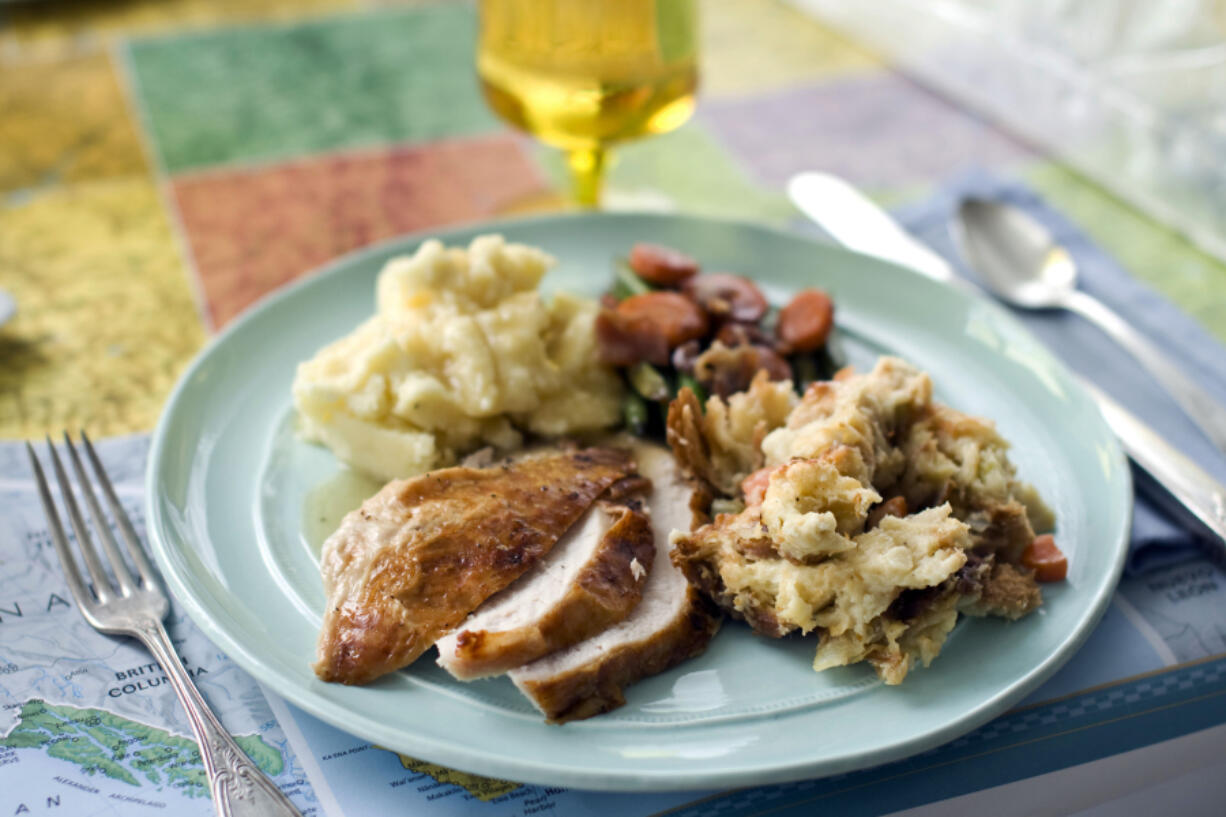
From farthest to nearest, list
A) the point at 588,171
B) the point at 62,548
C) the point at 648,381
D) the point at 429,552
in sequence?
1. the point at 588,171
2. the point at 648,381
3. the point at 62,548
4. the point at 429,552

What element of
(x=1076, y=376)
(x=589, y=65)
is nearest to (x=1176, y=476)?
(x=1076, y=376)

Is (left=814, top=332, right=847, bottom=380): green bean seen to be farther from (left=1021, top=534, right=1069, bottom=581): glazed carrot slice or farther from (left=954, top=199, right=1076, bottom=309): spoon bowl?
(left=954, top=199, right=1076, bottom=309): spoon bowl

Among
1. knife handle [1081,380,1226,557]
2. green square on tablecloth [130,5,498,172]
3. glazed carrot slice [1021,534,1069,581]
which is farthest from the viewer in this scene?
green square on tablecloth [130,5,498,172]

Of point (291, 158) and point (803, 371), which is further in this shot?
point (291, 158)

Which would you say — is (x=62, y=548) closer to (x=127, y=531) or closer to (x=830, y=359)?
(x=127, y=531)

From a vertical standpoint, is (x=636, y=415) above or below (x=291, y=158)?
above

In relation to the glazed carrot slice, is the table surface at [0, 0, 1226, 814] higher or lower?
lower

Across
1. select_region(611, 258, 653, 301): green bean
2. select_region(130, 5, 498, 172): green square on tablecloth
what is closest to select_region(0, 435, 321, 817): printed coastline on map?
select_region(611, 258, 653, 301): green bean
